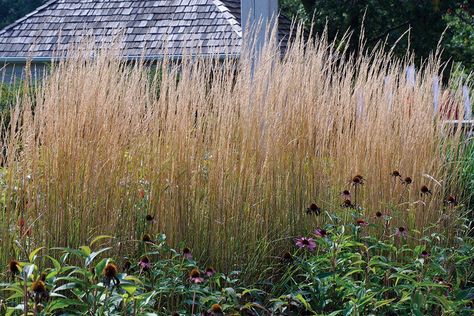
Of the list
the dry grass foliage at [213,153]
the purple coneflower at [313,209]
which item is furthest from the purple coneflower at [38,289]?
the purple coneflower at [313,209]

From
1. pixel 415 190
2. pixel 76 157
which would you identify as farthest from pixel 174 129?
pixel 415 190

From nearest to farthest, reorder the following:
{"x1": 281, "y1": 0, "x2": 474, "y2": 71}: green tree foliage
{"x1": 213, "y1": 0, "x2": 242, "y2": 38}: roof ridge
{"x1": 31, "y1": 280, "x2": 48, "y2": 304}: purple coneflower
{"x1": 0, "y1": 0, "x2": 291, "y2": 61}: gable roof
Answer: {"x1": 31, "y1": 280, "x2": 48, "y2": 304}: purple coneflower < {"x1": 213, "y1": 0, "x2": 242, "y2": 38}: roof ridge < {"x1": 0, "y1": 0, "x2": 291, "y2": 61}: gable roof < {"x1": 281, "y1": 0, "x2": 474, "y2": 71}: green tree foliage

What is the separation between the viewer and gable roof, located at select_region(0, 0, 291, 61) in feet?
56.7

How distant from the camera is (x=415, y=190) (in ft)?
15.4

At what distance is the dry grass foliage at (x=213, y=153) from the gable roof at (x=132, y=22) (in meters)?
11.7

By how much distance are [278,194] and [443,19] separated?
15.3m

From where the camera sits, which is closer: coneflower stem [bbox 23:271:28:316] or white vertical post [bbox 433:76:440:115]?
coneflower stem [bbox 23:271:28:316]

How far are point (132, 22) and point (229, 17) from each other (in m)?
2.44

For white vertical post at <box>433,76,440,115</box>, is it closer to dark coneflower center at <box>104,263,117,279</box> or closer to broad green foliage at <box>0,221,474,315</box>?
broad green foliage at <box>0,221,474,315</box>

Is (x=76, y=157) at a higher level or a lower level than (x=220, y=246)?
higher

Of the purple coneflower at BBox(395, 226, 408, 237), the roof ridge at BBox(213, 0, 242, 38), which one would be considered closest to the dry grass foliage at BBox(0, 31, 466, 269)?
the purple coneflower at BBox(395, 226, 408, 237)

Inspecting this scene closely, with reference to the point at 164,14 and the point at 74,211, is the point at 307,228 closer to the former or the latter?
the point at 74,211

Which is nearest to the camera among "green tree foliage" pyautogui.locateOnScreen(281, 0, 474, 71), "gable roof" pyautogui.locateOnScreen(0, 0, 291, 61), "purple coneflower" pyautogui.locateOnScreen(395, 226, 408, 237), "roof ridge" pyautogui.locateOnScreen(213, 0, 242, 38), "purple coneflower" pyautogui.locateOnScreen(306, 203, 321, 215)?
"purple coneflower" pyautogui.locateOnScreen(306, 203, 321, 215)

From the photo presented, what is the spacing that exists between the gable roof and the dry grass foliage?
38.4 feet
